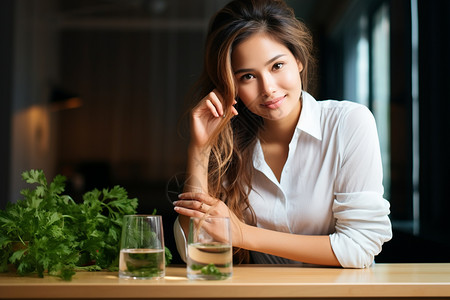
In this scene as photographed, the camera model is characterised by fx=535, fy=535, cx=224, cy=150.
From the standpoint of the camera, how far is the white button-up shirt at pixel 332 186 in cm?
139

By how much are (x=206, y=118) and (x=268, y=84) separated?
20cm

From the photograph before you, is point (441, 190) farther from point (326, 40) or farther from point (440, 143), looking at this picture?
point (326, 40)

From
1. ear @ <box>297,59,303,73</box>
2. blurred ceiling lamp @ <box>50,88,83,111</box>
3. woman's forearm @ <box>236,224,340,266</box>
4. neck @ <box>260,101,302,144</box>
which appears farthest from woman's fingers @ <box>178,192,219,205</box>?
blurred ceiling lamp @ <box>50,88,83,111</box>

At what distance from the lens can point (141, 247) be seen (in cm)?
114

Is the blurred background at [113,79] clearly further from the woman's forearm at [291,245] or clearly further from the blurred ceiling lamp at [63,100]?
the woman's forearm at [291,245]

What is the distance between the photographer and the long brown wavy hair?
158cm

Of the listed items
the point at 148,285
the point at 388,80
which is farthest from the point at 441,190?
the point at 148,285

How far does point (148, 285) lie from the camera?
1.08 m

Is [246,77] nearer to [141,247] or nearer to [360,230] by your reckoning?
[360,230]

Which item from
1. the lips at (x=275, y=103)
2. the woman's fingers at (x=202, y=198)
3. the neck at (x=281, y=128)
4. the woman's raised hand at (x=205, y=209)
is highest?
the lips at (x=275, y=103)

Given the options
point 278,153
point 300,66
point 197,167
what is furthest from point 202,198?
point 300,66

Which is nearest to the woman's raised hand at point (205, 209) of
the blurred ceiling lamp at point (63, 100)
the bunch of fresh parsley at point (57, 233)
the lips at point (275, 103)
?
the bunch of fresh parsley at point (57, 233)

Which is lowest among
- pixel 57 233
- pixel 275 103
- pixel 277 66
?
pixel 57 233

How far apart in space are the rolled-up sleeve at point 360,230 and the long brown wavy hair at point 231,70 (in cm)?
34
